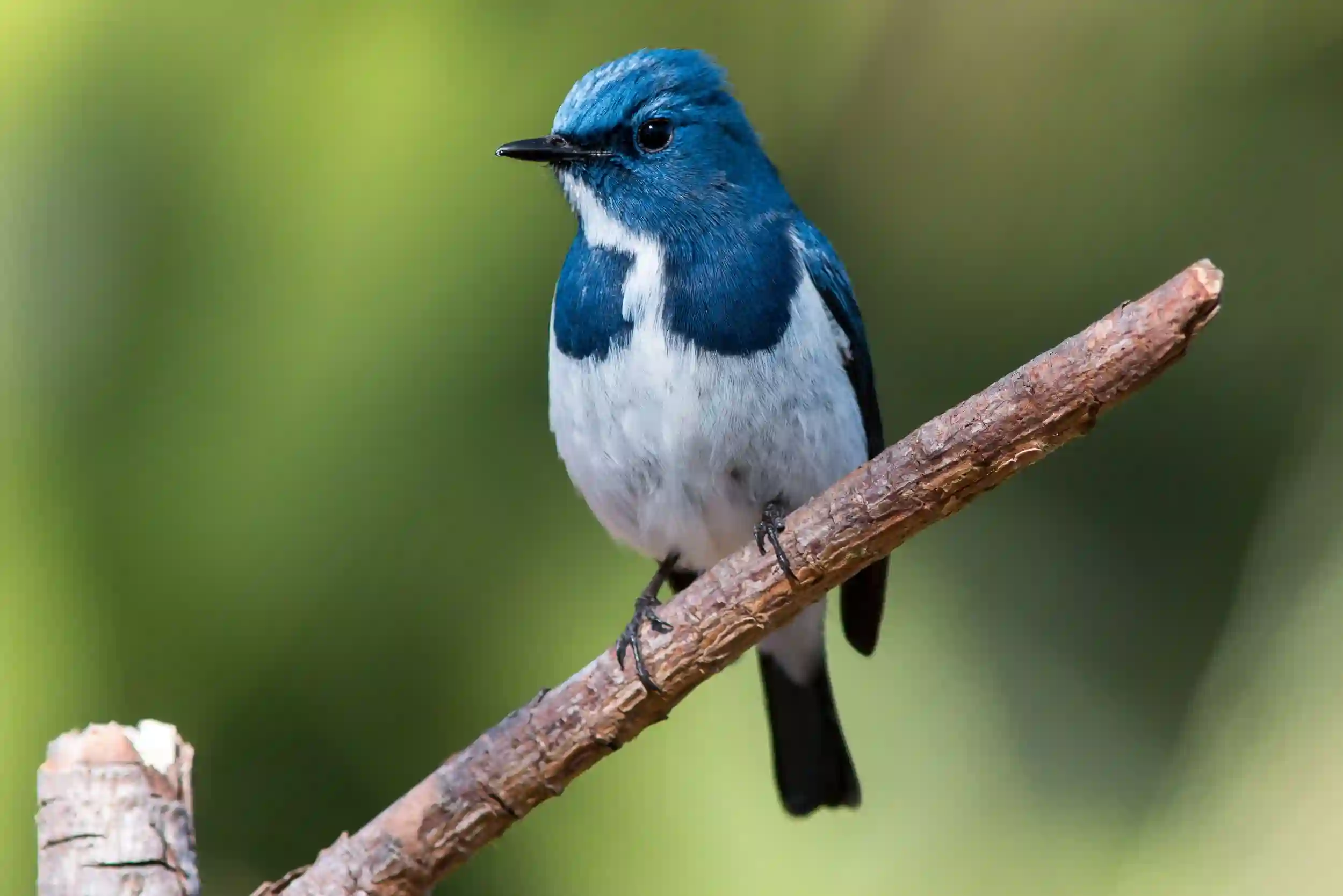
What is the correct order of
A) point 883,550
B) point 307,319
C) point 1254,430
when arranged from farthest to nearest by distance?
point 1254,430, point 307,319, point 883,550

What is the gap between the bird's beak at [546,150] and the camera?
3201mm

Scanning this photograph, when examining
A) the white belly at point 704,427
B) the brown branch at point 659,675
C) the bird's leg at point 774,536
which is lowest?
the brown branch at point 659,675

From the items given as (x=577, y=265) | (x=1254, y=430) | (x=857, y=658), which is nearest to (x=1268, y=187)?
(x=1254, y=430)

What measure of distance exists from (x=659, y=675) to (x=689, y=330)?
69 cm

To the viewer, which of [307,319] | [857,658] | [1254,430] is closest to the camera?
[307,319]

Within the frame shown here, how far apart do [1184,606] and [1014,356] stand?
2.53ft

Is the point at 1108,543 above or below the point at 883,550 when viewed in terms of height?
above

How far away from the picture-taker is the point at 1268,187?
13.6ft

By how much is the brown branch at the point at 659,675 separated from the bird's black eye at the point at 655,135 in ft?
3.24

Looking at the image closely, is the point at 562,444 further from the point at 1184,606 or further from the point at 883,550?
the point at 1184,606

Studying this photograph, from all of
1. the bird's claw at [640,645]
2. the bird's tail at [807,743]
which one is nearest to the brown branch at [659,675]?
the bird's claw at [640,645]

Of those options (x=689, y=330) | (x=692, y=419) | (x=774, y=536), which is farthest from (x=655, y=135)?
(x=774, y=536)

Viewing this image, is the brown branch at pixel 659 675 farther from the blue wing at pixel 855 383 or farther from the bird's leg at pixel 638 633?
the blue wing at pixel 855 383

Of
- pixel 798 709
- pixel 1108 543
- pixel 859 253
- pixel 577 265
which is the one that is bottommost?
pixel 798 709
